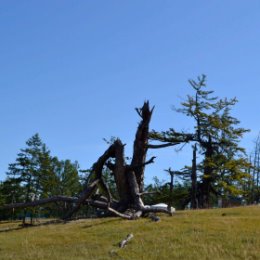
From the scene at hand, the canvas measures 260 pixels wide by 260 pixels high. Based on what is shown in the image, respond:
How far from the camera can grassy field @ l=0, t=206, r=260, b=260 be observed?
14.9 meters

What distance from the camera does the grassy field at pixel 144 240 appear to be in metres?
14.9

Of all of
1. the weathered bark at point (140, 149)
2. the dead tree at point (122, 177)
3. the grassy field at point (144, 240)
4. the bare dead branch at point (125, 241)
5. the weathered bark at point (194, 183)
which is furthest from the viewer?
the weathered bark at point (194, 183)

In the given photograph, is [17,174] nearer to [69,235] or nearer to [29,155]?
[29,155]

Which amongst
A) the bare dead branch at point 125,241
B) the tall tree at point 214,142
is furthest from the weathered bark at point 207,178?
the bare dead branch at point 125,241

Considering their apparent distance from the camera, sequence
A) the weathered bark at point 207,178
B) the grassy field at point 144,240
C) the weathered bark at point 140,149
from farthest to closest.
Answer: the weathered bark at point 207,178 → the weathered bark at point 140,149 → the grassy field at point 144,240

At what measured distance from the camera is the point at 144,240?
17031 millimetres

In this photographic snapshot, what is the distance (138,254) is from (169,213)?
912 centimetres

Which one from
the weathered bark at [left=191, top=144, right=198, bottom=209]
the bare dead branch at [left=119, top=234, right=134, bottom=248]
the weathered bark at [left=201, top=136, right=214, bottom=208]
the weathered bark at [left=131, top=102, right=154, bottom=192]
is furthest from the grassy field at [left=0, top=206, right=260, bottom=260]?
the weathered bark at [left=201, top=136, right=214, bottom=208]

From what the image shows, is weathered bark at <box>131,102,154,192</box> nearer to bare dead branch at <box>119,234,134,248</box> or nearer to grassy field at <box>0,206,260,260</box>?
grassy field at <box>0,206,260,260</box>

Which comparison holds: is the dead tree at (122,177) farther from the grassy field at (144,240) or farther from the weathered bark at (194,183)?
the weathered bark at (194,183)

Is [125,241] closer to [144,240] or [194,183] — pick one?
[144,240]

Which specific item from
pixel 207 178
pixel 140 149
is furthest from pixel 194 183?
pixel 140 149

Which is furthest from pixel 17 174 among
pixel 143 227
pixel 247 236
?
pixel 247 236

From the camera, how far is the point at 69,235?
1922cm
